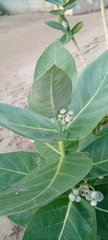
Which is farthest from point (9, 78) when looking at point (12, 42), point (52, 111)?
point (52, 111)

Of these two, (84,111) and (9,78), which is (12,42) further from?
(84,111)

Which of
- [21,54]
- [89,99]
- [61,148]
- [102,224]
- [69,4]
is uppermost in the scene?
[69,4]

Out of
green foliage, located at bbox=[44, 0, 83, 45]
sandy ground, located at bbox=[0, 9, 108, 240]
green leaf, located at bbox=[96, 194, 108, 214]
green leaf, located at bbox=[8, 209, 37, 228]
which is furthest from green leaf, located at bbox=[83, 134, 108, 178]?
sandy ground, located at bbox=[0, 9, 108, 240]

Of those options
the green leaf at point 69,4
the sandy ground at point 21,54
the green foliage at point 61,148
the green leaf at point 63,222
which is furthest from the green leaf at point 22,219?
the green leaf at point 69,4

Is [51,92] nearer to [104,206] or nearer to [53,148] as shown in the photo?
[53,148]

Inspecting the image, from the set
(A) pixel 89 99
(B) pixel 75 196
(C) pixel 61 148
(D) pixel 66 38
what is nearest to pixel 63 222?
(B) pixel 75 196

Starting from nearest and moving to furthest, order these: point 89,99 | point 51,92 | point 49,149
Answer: point 51,92
point 89,99
point 49,149

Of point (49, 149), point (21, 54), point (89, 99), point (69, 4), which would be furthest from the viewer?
point (21, 54)
